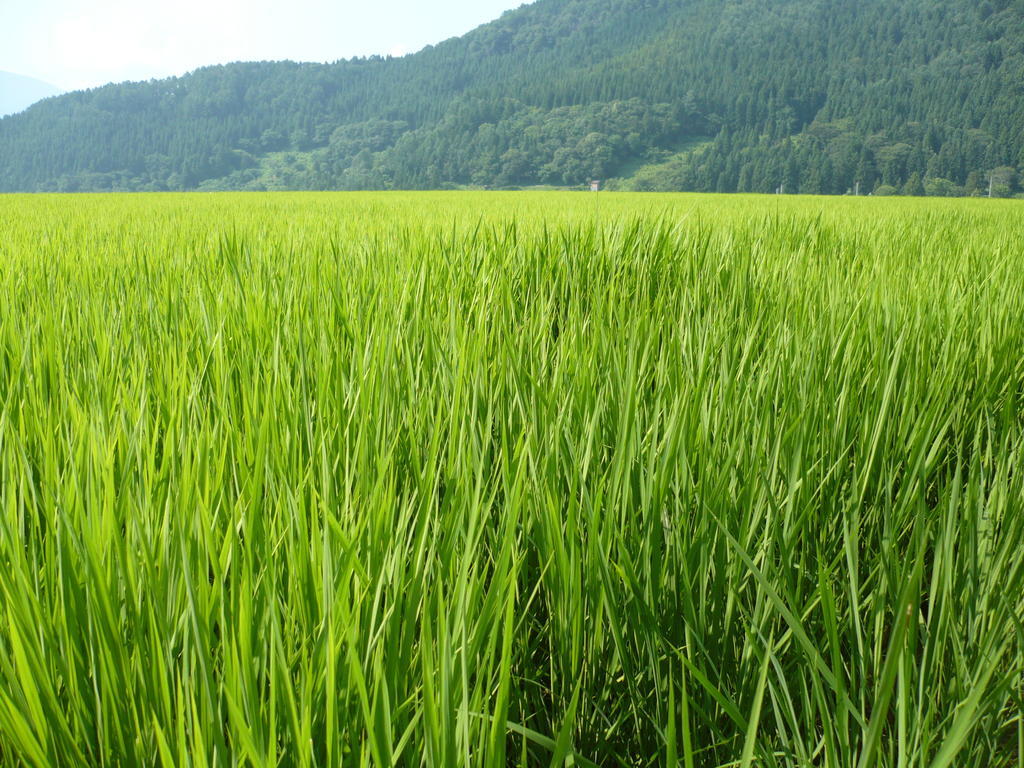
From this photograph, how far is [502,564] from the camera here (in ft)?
1.45

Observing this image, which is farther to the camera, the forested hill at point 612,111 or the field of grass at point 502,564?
the forested hill at point 612,111

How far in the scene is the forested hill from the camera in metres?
72.2

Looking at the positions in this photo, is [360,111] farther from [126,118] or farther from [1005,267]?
[1005,267]

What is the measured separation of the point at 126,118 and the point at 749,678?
134 m

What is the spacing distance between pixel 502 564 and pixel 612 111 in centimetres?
8821

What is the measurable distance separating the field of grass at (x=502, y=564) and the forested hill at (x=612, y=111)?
228ft

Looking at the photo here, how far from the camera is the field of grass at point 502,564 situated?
1.32 feet

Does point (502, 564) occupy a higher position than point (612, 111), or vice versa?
point (612, 111)

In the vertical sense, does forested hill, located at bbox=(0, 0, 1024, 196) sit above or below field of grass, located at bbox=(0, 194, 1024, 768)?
above

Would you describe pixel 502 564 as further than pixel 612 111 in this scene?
No

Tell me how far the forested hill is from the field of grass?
228 ft

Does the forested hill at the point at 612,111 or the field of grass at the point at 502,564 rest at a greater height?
the forested hill at the point at 612,111

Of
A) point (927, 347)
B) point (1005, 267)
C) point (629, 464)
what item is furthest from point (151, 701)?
point (1005, 267)

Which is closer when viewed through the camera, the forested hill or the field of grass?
the field of grass
